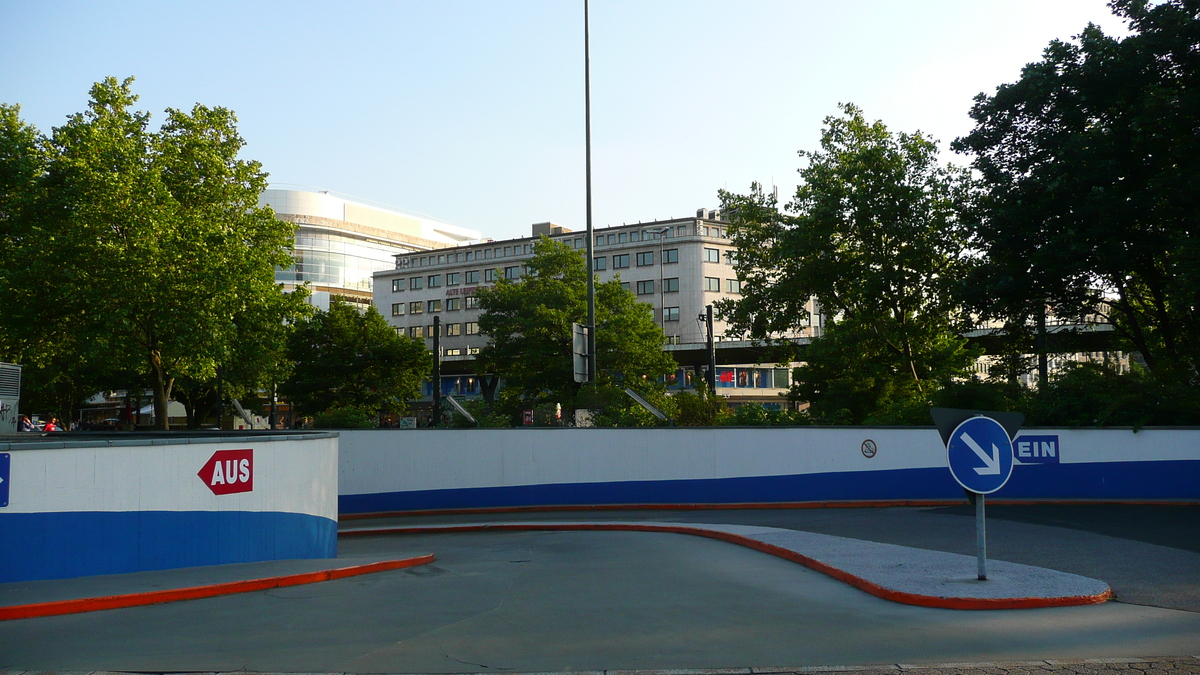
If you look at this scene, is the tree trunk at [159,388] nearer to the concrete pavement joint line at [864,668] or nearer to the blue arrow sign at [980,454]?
the concrete pavement joint line at [864,668]

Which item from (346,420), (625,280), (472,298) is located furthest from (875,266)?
(472,298)

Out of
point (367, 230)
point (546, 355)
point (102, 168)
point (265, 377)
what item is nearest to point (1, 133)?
point (102, 168)

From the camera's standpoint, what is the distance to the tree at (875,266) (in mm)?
32562

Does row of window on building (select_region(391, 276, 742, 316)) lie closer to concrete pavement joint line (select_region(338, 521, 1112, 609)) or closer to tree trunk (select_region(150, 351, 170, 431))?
A: tree trunk (select_region(150, 351, 170, 431))

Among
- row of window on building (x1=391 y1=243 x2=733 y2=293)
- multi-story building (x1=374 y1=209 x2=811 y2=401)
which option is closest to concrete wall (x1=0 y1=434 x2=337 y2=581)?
multi-story building (x1=374 y1=209 x2=811 y2=401)

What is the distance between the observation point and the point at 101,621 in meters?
8.49

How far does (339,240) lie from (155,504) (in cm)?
13776

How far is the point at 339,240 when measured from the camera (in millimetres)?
143250

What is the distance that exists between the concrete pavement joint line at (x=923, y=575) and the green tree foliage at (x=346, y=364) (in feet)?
159

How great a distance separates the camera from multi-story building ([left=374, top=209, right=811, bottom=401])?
92.8 m

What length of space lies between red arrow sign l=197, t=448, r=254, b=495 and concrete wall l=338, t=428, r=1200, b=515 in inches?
388

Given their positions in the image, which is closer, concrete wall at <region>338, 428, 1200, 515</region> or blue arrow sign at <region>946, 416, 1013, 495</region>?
blue arrow sign at <region>946, 416, 1013, 495</region>

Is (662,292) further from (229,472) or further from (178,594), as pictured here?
(178,594)

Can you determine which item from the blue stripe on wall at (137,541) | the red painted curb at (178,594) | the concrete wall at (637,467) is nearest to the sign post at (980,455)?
the red painted curb at (178,594)
